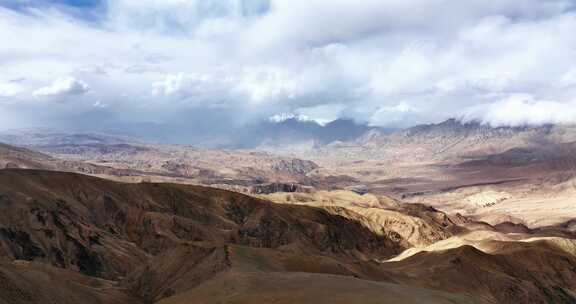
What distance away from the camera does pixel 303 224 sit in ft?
563

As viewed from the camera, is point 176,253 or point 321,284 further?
point 176,253

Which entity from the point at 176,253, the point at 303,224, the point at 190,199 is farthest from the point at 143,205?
the point at 176,253

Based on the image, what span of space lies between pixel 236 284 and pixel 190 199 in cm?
10622

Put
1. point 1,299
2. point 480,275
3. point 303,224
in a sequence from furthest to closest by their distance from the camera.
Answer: point 303,224 → point 480,275 → point 1,299

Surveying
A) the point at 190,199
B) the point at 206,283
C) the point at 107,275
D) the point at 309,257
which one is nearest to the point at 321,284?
the point at 206,283

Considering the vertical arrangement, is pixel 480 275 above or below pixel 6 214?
below

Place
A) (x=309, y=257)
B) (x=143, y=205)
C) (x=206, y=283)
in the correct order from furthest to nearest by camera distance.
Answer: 1. (x=143, y=205)
2. (x=309, y=257)
3. (x=206, y=283)

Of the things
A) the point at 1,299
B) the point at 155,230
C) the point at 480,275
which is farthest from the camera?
the point at 155,230

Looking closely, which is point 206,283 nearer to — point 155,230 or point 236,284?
point 236,284

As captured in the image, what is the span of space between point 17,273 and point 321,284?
32.0 metres

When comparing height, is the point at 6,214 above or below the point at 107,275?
above

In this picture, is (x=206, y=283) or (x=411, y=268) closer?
(x=206, y=283)

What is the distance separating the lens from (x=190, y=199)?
174m

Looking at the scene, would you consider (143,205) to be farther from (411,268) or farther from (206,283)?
(206,283)
